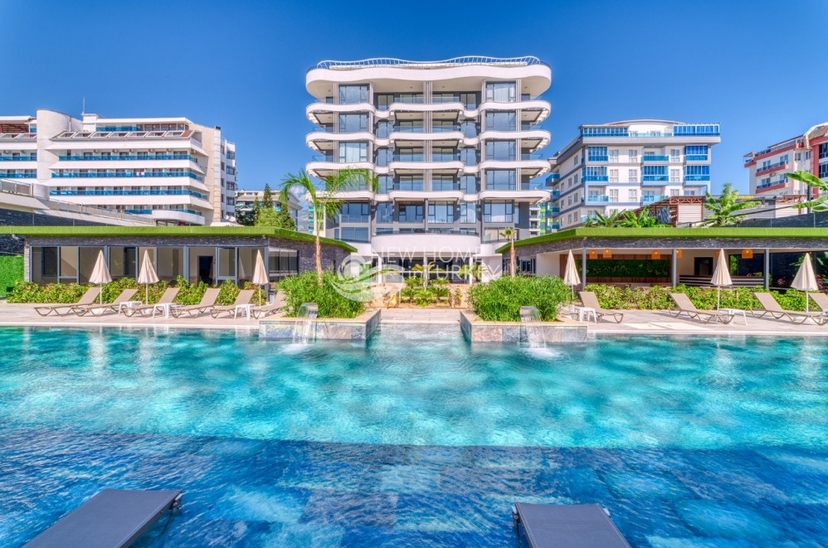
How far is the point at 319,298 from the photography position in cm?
1281

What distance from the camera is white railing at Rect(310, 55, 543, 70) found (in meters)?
42.5

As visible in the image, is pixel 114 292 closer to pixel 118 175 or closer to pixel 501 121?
pixel 501 121

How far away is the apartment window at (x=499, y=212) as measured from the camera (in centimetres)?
4228

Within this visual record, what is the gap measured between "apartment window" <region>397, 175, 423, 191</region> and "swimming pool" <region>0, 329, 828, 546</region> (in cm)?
3435

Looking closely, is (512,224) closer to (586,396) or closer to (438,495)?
(586,396)

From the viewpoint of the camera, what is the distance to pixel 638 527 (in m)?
3.80

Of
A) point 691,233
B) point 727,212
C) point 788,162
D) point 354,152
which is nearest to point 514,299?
point 691,233

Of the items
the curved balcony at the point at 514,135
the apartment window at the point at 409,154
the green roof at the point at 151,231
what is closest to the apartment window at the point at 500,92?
the curved balcony at the point at 514,135

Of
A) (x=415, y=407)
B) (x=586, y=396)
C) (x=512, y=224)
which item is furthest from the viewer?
(x=512, y=224)

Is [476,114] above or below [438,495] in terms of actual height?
above

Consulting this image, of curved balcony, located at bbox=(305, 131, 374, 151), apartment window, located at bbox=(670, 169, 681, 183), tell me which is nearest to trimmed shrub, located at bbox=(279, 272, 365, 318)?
→ curved balcony, located at bbox=(305, 131, 374, 151)

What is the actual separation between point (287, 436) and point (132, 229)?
61.0 ft

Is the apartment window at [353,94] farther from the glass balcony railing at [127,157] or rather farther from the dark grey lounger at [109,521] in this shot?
the dark grey lounger at [109,521]

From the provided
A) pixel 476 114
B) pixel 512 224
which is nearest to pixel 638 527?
pixel 512 224
